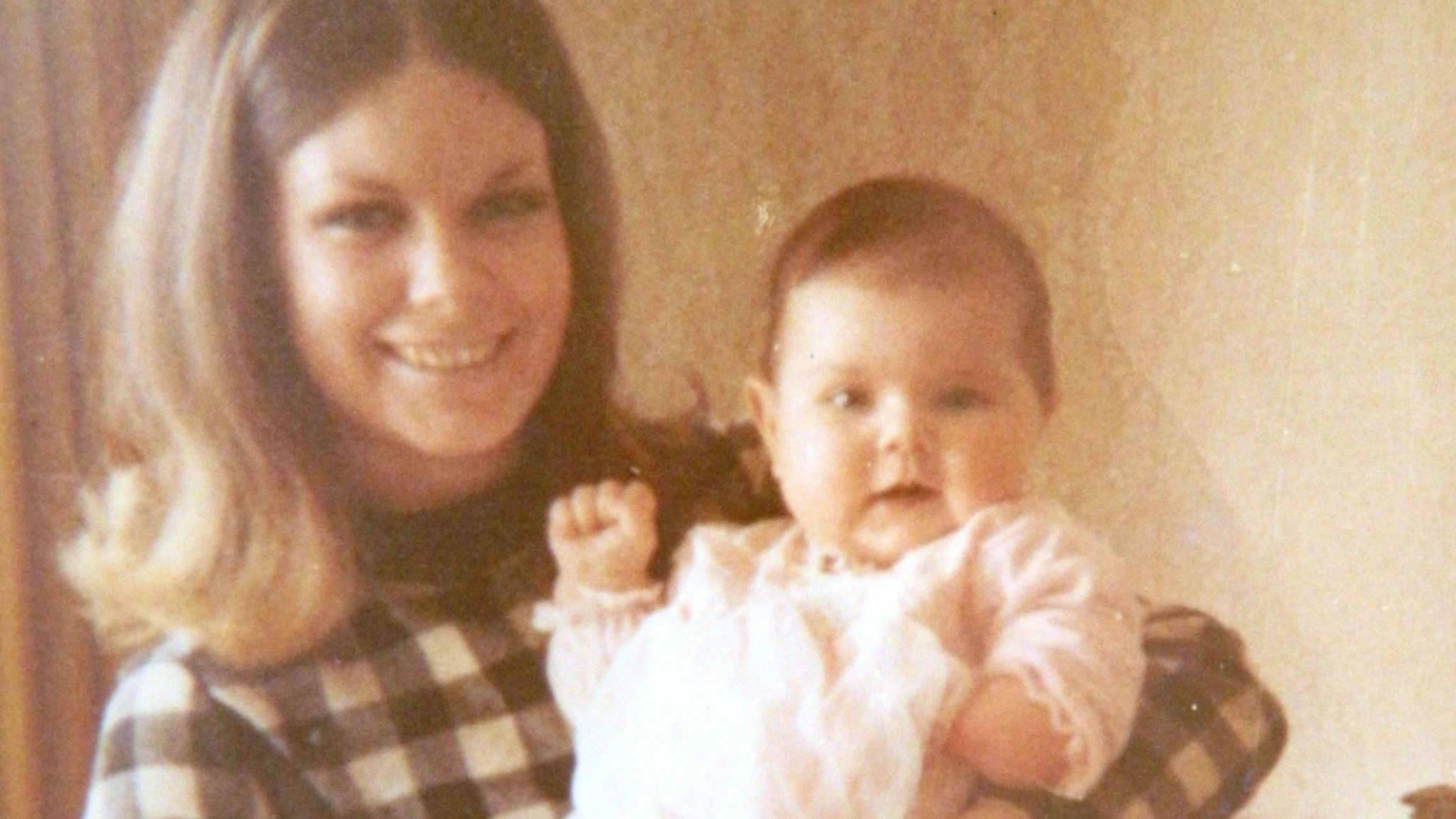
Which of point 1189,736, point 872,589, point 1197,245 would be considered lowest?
point 1189,736

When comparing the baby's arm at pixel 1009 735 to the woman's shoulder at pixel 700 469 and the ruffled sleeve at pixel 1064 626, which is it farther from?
the woman's shoulder at pixel 700 469

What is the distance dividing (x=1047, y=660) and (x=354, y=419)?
34cm

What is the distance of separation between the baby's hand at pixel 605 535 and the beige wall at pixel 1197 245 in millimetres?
54

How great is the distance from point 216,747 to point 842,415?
0.33 m

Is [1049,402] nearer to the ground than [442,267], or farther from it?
nearer to the ground

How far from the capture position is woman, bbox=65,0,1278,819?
0.64 meters

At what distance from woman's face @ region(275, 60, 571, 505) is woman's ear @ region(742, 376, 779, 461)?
10cm

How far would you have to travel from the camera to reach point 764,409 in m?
0.67

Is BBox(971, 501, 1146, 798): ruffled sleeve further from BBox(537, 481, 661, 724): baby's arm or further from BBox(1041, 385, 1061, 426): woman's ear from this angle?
BBox(537, 481, 661, 724): baby's arm

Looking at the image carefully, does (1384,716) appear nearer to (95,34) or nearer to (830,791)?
(830,791)

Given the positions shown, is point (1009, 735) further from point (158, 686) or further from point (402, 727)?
point (158, 686)

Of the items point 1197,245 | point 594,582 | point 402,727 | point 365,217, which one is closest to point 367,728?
point 402,727

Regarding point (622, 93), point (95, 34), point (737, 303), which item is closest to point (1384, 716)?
→ point (737, 303)

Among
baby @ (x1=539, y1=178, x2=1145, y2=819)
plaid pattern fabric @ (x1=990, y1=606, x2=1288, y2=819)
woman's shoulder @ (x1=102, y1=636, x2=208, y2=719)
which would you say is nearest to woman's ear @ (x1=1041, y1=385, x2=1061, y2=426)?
baby @ (x1=539, y1=178, x2=1145, y2=819)
